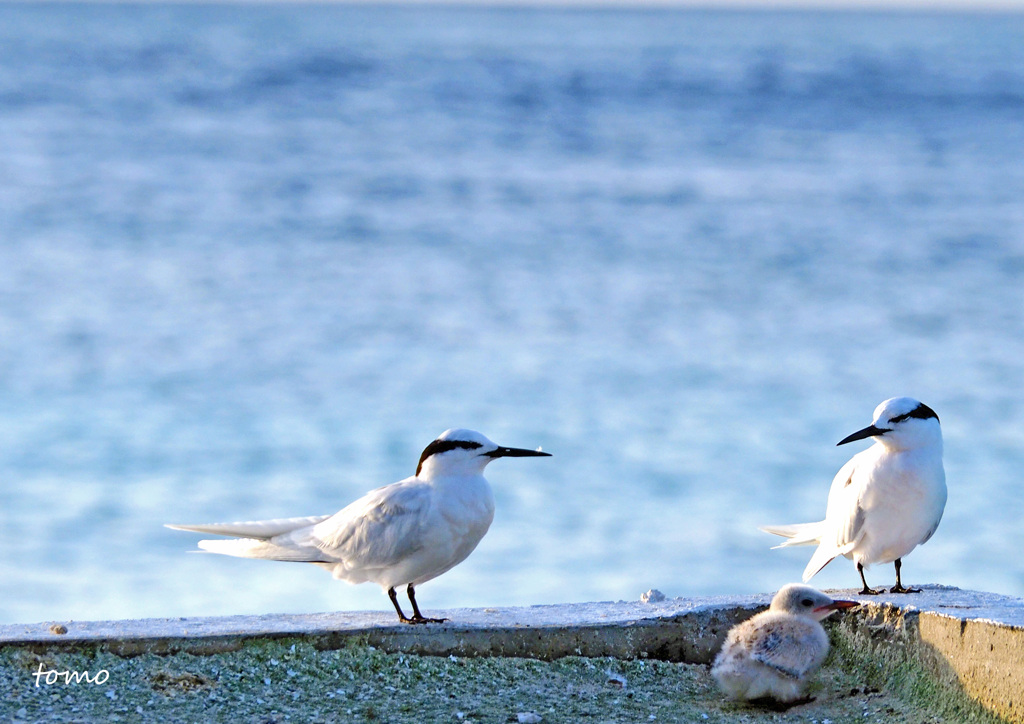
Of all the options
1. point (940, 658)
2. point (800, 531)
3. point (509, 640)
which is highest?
point (800, 531)

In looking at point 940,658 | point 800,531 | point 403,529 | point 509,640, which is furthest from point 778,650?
point 800,531

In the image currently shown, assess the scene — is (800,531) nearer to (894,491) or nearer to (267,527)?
(894,491)

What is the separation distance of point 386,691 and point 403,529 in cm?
60

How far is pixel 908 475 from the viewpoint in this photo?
4617mm

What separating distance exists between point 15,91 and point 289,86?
4.58 meters

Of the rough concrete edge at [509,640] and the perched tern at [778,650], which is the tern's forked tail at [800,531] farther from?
the perched tern at [778,650]

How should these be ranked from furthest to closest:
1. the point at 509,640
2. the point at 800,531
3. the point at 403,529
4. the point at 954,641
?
the point at 800,531
the point at 403,529
the point at 509,640
the point at 954,641

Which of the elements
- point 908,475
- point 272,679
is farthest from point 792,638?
point 272,679

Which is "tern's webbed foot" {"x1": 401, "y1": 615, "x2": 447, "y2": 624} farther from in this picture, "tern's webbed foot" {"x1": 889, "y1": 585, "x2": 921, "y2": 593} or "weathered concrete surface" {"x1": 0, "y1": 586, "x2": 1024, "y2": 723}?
"tern's webbed foot" {"x1": 889, "y1": 585, "x2": 921, "y2": 593}

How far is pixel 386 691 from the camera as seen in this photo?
12.3 feet

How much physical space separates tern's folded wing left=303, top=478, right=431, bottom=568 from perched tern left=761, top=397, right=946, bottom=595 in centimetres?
141

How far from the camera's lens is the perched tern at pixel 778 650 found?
373cm

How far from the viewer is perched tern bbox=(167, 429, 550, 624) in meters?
4.23

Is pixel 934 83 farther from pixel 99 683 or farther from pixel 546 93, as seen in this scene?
pixel 99 683
